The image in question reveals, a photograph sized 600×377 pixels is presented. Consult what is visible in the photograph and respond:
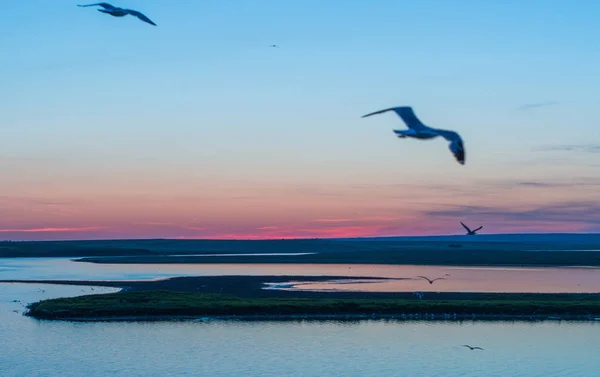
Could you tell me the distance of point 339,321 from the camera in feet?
158

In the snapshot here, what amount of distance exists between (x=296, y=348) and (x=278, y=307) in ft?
35.2

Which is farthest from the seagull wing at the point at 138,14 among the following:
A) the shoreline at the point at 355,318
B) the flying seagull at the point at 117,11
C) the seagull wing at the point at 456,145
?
the shoreline at the point at 355,318

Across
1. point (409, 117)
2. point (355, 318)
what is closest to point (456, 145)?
point (409, 117)

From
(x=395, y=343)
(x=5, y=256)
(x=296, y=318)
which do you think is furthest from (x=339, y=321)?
(x=5, y=256)

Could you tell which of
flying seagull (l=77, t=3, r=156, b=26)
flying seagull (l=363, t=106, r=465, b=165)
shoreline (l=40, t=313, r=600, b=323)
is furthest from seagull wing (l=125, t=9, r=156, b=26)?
shoreline (l=40, t=313, r=600, b=323)

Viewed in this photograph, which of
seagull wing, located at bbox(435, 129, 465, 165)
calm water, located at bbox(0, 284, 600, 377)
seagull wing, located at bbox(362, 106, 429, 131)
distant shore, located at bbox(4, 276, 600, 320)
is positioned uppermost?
seagull wing, located at bbox(362, 106, 429, 131)

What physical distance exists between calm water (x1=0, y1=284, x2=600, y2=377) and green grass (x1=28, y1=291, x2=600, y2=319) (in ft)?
7.16

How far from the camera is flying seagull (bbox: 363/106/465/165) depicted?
16.6 meters

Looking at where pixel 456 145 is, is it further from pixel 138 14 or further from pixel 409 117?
pixel 138 14

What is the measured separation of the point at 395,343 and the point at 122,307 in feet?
57.8

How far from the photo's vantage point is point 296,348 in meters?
39.5

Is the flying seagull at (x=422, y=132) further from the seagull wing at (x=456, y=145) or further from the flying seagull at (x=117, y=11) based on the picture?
the flying seagull at (x=117, y=11)

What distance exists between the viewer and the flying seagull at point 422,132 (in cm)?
1661

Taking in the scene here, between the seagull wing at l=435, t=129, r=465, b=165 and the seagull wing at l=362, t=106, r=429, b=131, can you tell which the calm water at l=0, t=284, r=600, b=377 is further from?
the seagull wing at l=435, t=129, r=465, b=165
